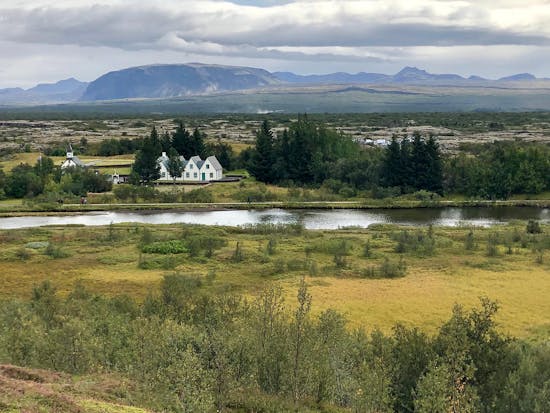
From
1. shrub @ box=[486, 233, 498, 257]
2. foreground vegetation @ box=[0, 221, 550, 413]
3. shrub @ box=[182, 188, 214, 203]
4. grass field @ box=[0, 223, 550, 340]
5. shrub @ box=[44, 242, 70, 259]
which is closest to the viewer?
→ foreground vegetation @ box=[0, 221, 550, 413]

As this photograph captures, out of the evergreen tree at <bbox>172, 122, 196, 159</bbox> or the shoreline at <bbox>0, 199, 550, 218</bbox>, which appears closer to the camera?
the shoreline at <bbox>0, 199, 550, 218</bbox>

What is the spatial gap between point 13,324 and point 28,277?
67.3ft

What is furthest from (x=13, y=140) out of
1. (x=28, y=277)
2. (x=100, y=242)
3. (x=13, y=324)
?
(x=13, y=324)

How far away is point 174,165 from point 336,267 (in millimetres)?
47647

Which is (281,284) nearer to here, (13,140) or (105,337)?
(105,337)

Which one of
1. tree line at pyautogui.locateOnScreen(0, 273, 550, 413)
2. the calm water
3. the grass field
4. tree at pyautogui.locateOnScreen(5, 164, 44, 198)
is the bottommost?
the calm water

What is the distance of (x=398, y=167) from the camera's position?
3317 inches

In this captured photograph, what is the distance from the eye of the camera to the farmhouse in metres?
90.5

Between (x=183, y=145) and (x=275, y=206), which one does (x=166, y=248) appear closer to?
(x=275, y=206)

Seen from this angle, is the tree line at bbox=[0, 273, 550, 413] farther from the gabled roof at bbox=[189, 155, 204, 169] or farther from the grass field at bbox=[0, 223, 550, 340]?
the gabled roof at bbox=[189, 155, 204, 169]

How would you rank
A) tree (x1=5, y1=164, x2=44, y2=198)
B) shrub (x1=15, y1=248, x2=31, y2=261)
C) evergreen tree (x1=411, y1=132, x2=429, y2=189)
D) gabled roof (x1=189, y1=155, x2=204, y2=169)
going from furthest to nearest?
gabled roof (x1=189, y1=155, x2=204, y2=169) → evergreen tree (x1=411, y1=132, x2=429, y2=189) → tree (x1=5, y1=164, x2=44, y2=198) → shrub (x1=15, y1=248, x2=31, y2=261)

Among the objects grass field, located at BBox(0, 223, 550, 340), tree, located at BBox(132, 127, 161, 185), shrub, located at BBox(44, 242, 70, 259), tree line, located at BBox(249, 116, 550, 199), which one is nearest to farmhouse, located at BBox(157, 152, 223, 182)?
tree, located at BBox(132, 127, 161, 185)

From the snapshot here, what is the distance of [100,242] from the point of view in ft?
177

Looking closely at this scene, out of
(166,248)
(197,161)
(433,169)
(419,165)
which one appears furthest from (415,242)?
(197,161)
